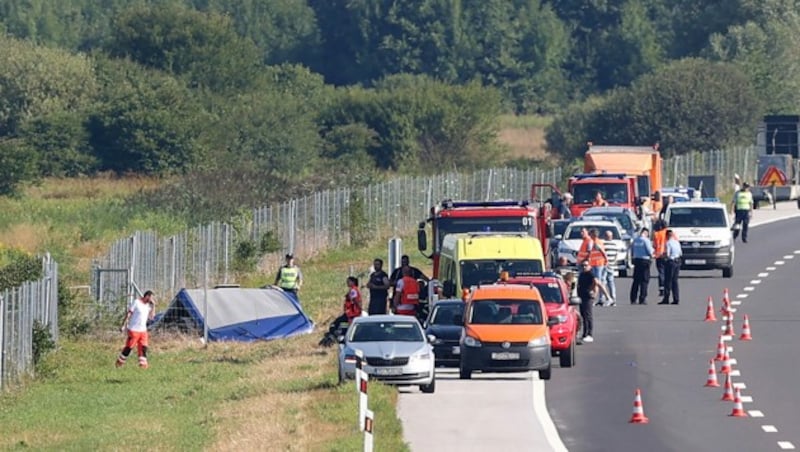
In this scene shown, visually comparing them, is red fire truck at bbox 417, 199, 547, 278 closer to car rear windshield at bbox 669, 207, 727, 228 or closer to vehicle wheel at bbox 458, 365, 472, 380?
car rear windshield at bbox 669, 207, 727, 228

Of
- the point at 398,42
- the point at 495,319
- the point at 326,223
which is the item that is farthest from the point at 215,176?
the point at 398,42

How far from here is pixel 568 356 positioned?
3675 centimetres

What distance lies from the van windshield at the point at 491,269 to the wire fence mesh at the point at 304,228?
792 centimetres

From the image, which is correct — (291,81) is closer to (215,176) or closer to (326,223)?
(215,176)

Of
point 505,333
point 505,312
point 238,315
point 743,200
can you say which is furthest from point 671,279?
point 743,200

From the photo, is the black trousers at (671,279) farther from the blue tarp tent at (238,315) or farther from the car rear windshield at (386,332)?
the car rear windshield at (386,332)

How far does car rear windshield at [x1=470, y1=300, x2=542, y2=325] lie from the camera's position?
115 feet

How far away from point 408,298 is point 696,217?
13.3m

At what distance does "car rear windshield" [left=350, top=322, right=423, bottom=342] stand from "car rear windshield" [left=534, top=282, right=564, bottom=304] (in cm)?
406

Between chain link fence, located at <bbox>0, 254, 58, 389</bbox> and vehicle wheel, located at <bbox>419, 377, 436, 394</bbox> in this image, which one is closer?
vehicle wheel, located at <bbox>419, 377, 436, 394</bbox>

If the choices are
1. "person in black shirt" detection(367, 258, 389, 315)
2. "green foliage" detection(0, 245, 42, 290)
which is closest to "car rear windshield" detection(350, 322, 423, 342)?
"person in black shirt" detection(367, 258, 389, 315)

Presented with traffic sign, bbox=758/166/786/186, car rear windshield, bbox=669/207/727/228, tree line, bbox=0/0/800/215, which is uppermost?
tree line, bbox=0/0/800/215

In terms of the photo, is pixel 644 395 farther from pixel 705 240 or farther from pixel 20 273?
pixel 705 240

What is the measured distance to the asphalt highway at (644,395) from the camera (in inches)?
1123
